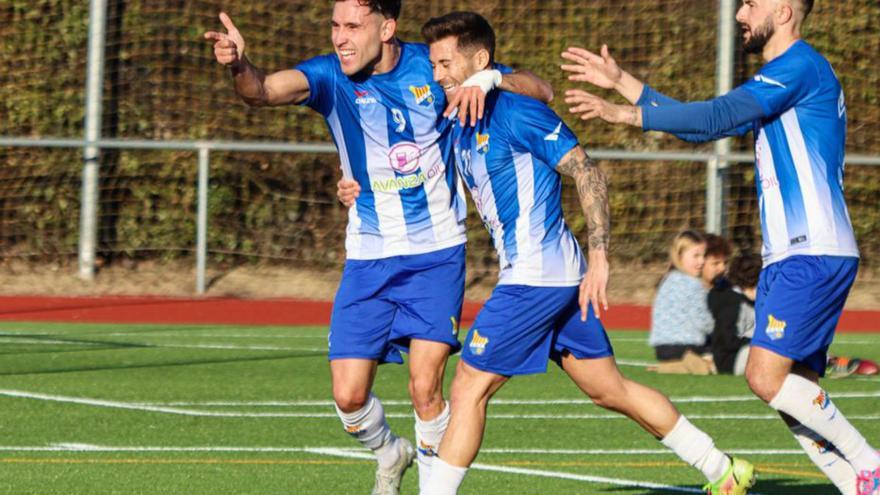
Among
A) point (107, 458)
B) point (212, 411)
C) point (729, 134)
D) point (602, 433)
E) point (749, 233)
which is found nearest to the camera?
point (729, 134)

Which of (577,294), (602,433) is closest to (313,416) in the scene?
(602,433)

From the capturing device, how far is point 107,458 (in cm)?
866

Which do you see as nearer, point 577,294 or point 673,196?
point 577,294

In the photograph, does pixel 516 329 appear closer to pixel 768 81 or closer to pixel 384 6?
pixel 768 81

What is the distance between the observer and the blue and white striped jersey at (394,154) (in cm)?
772

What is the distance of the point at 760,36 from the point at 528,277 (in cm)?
139

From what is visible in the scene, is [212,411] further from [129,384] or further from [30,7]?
[30,7]

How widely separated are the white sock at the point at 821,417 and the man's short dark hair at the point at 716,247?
6.03 m

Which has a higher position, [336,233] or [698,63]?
[698,63]

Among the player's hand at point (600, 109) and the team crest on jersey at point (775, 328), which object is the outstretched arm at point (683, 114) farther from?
the team crest on jersey at point (775, 328)

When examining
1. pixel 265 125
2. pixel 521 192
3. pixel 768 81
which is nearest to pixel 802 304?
pixel 768 81

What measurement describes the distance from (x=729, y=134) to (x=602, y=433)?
346cm

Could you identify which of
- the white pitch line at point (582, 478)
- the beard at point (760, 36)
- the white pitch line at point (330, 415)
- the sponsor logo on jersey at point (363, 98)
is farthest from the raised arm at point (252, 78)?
the white pitch line at point (330, 415)

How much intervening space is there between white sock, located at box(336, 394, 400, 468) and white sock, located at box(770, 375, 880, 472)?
175 centimetres
